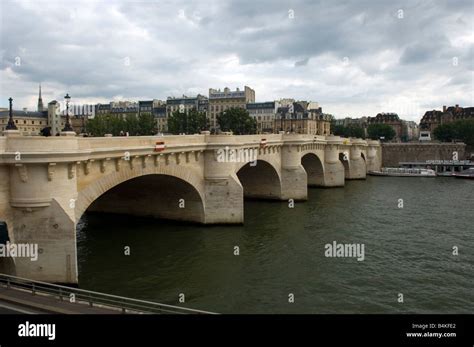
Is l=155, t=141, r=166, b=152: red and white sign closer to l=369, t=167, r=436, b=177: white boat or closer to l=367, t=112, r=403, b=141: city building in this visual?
l=369, t=167, r=436, b=177: white boat

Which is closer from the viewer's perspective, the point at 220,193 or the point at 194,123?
the point at 220,193

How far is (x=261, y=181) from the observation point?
4747 centimetres

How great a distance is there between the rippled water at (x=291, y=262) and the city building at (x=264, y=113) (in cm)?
9154

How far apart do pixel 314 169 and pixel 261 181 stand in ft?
54.0

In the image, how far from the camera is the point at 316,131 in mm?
135375

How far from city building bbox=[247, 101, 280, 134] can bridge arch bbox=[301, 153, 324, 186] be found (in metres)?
68.4

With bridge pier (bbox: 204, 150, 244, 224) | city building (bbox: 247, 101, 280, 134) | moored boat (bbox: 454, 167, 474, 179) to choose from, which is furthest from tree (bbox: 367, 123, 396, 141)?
bridge pier (bbox: 204, 150, 244, 224)

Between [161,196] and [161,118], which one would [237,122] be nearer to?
[161,118]

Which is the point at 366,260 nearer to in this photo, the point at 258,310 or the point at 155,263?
the point at 258,310

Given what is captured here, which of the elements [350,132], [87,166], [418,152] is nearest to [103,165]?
[87,166]

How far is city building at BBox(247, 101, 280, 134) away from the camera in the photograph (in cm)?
13055

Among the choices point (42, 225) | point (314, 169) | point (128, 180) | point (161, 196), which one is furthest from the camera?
point (314, 169)

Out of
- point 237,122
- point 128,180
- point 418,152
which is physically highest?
point 237,122
